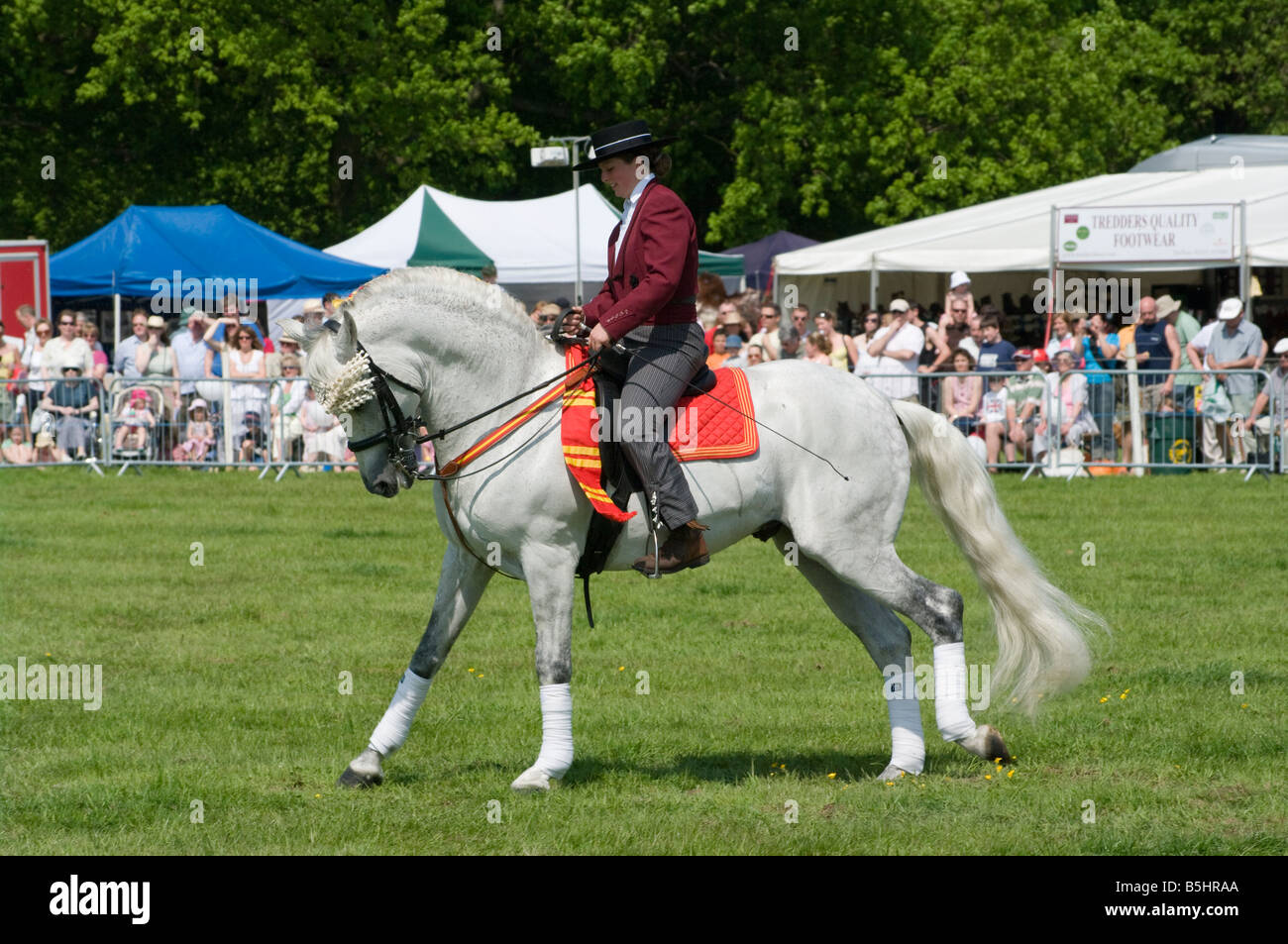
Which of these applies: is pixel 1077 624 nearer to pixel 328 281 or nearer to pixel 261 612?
pixel 261 612

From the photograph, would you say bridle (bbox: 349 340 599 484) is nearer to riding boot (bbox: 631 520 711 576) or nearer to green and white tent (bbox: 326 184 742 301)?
riding boot (bbox: 631 520 711 576)

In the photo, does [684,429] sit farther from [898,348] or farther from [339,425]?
[898,348]

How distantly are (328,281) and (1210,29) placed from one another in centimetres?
3199

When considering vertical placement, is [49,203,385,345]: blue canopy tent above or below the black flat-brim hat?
above

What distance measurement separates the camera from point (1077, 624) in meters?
8.51

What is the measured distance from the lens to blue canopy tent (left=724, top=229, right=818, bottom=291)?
36.6m

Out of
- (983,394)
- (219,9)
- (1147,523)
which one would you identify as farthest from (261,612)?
(219,9)

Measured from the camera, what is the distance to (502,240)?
30000mm

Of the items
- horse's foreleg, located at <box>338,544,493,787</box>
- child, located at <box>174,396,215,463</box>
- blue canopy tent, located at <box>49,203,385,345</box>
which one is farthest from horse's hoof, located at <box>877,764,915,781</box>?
blue canopy tent, located at <box>49,203,385,345</box>

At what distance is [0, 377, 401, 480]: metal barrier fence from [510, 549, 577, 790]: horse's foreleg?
47.8 ft

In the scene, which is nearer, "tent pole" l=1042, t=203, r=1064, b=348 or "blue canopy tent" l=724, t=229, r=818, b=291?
"tent pole" l=1042, t=203, r=1064, b=348

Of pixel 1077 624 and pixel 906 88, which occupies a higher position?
pixel 906 88

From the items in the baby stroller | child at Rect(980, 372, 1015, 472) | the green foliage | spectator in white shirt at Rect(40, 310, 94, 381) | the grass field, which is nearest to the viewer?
the grass field

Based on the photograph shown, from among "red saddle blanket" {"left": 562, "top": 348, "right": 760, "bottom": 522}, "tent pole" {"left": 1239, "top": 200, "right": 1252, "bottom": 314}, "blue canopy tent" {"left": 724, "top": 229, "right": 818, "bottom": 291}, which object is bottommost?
"red saddle blanket" {"left": 562, "top": 348, "right": 760, "bottom": 522}
